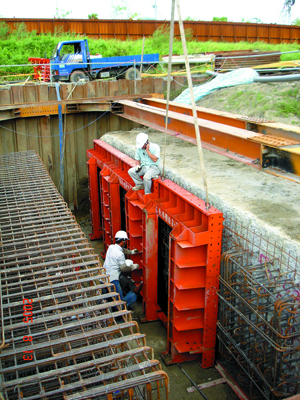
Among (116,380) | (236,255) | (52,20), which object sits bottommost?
(116,380)

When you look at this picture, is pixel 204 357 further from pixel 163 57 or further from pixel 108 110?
pixel 163 57

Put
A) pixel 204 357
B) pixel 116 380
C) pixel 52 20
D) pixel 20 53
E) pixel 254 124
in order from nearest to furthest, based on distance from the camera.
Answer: pixel 116 380, pixel 204 357, pixel 254 124, pixel 20 53, pixel 52 20

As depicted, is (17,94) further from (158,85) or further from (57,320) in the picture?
(57,320)

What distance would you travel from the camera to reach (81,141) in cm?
1490

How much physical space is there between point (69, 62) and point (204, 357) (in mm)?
15090

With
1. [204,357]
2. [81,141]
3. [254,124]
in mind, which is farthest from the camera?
[81,141]

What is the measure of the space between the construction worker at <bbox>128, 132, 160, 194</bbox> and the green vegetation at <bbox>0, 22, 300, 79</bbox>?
15.3m

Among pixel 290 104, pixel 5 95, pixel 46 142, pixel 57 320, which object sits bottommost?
pixel 57 320

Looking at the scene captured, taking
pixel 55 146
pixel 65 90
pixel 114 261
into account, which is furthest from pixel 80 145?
pixel 114 261

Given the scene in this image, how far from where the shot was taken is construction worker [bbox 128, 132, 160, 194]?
25.9 feet

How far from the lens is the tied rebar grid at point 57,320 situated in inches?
144

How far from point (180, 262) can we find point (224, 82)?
11.5 m

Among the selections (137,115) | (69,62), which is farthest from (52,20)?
(137,115)

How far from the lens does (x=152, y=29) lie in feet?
95.3
